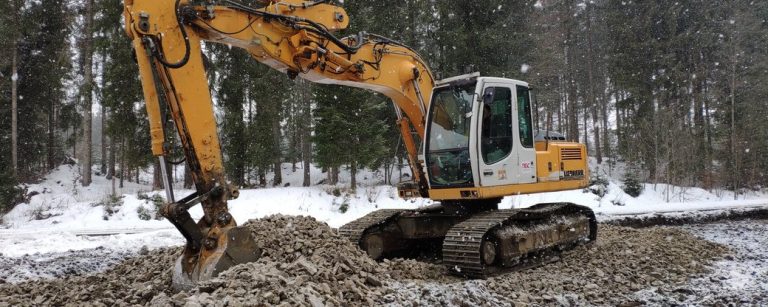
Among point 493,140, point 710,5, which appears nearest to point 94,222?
point 493,140

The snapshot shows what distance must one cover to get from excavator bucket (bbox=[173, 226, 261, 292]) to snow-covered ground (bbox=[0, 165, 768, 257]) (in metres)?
5.23

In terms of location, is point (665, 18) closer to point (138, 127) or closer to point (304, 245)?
point (138, 127)

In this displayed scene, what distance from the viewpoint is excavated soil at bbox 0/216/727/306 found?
4430mm

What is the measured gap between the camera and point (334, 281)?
16.7 ft

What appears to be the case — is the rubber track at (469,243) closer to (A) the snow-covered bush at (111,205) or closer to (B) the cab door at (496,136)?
(B) the cab door at (496,136)

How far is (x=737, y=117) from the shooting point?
25578 millimetres

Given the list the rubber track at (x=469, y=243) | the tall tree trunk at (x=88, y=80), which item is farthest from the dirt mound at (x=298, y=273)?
the tall tree trunk at (x=88, y=80)

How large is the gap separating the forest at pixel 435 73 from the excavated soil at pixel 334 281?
1220 centimetres

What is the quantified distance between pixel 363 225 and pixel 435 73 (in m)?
13.5

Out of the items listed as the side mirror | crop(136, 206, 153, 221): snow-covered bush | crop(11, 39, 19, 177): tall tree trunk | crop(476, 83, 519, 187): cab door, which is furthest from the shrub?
the side mirror

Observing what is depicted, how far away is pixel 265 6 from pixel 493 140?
138 inches

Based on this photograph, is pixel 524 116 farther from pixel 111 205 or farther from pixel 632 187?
pixel 632 187

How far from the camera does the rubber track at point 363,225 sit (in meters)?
7.49

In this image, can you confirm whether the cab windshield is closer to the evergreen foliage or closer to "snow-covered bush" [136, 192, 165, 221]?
"snow-covered bush" [136, 192, 165, 221]
